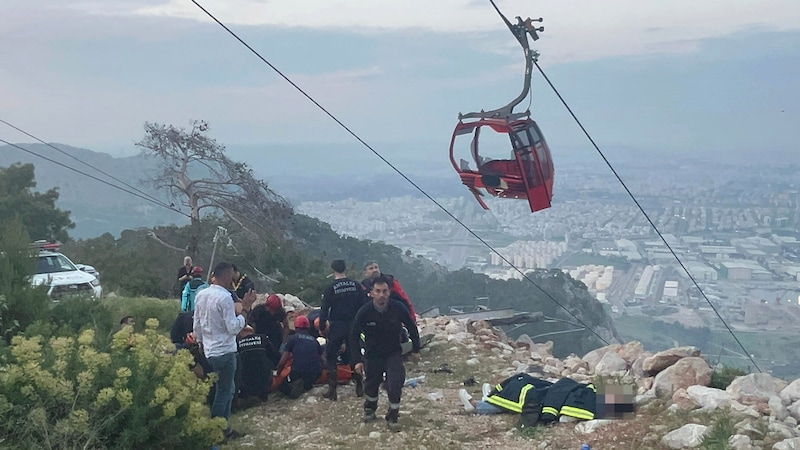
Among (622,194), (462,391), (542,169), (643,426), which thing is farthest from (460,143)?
(622,194)

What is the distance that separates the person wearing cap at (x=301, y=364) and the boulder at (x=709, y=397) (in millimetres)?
4306

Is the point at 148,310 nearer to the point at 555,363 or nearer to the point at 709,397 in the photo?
the point at 555,363

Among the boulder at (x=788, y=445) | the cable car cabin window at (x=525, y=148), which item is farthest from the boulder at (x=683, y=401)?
the cable car cabin window at (x=525, y=148)

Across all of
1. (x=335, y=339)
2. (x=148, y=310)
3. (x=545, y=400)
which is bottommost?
(x=148, y=310)

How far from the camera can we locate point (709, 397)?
7832 mm

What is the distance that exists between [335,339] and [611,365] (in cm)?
407

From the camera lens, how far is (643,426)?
7539 mm

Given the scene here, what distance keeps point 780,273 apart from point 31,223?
103 ft

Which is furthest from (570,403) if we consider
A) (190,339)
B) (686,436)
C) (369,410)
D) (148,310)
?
(148,310)

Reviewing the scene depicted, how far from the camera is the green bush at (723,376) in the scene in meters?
8.80

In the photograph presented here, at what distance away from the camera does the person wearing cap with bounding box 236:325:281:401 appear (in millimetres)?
9000

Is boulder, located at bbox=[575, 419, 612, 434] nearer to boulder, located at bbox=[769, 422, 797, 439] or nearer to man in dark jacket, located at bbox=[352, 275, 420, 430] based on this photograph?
boulder, located at bbox=[769, 422, 797, 439]

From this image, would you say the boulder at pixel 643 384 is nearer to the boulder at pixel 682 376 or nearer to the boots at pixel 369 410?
the boulder at pixel 682 376

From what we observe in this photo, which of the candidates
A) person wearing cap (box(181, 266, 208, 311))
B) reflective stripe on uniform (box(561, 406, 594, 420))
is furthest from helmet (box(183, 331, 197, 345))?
reflective stripe on uniform (box(561, 406, 594, 420))
